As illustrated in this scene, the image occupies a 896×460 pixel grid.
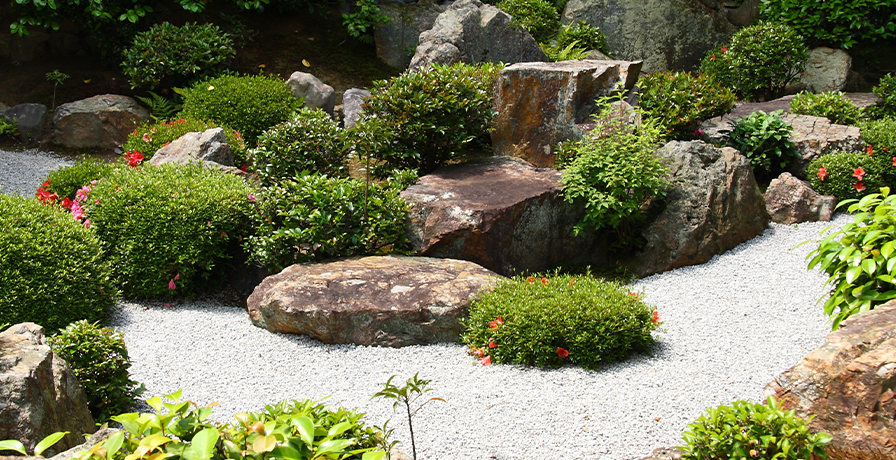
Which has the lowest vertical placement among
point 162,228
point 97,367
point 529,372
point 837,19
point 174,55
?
point 529,372

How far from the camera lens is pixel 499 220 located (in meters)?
6.39

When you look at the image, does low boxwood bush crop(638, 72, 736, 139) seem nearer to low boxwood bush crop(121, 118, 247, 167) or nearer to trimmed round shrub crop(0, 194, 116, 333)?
low boxwood bush crop(121, 118, 247, 167)

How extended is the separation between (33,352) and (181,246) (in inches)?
101

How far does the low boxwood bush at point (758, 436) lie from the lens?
298 cm

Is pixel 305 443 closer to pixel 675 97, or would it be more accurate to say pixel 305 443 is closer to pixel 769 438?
pixel 769 438

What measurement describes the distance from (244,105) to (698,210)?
6156mm

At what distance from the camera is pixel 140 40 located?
10492mm

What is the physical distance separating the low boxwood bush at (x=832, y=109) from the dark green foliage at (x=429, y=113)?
503 centimetres

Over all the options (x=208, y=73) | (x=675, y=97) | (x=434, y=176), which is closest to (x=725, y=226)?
(x=675, y=97)

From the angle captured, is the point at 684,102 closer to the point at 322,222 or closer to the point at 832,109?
the point at 832,109

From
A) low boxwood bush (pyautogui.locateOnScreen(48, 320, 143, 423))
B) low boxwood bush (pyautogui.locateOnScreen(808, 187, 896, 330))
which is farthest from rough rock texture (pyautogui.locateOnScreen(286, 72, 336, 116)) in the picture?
low boxwood bush (pyautogui.locateOnScreen(808, 187, 896, 330))

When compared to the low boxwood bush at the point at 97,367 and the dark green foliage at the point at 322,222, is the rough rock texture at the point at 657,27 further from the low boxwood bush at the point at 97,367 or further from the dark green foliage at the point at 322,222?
the low boxwood bush at the point at 97,367

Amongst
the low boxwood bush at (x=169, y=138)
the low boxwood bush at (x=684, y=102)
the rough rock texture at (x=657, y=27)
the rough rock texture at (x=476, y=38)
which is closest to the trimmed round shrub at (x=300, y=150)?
the low boxwood bush at (x=169, y=138)

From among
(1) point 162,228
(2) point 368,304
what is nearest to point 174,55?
(1) point 162,228
